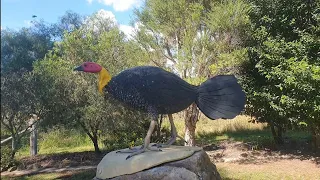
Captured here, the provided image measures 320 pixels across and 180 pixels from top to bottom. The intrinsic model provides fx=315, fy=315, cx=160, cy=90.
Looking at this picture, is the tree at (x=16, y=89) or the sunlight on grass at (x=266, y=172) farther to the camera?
the sunlight on grass at (x=266, y=172)

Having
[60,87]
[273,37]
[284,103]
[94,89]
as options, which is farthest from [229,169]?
[60,87]

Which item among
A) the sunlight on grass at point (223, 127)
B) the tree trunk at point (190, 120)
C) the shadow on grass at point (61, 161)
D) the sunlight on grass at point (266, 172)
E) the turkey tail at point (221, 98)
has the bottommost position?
the sunlight on grass at point (266, 172)

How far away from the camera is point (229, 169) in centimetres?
841

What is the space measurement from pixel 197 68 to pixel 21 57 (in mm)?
6359

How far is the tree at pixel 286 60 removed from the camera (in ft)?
23.7

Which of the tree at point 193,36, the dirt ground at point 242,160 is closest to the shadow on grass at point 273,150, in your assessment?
the dirt ground at point 242,160

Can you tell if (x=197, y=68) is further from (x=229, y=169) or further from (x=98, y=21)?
(x=98, y=21)

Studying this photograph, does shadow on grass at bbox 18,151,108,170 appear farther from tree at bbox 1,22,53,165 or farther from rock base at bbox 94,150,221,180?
rock base at bbox 94,150,221,180

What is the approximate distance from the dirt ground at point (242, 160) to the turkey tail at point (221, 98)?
13.3 feet

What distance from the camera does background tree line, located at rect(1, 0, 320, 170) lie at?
26.4 ft

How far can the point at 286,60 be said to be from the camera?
777 cm

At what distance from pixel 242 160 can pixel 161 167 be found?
5908mm

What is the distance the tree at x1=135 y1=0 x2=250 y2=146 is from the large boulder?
4.89 m

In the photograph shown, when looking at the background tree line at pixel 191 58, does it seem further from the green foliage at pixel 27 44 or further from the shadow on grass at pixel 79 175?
the shadow on grass at pixel 79 175
